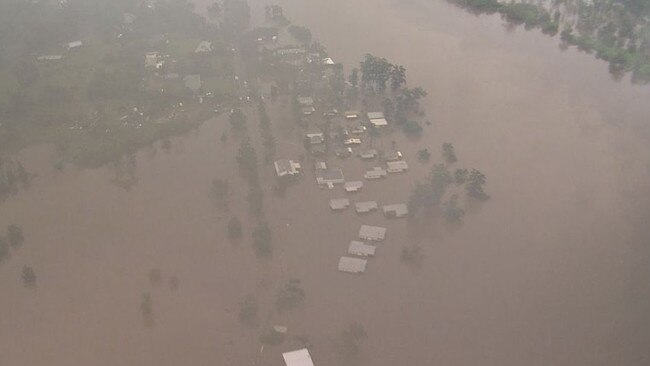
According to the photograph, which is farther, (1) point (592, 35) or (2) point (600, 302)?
(1) point (592, 35)

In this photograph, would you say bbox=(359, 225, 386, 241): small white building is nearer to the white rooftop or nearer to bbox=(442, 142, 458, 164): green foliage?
the white rooftop

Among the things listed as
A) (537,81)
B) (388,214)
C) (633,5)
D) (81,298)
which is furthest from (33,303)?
(633,5)

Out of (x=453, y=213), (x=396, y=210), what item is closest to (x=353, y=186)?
(x=396, y=210)

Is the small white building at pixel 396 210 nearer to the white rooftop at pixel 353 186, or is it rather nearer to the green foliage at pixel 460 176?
the white rooftop at pixel 353 186

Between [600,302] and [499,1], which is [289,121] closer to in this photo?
[600,302]

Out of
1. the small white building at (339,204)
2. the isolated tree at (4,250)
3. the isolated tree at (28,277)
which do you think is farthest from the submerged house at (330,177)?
the isolated tree at (4,250)
